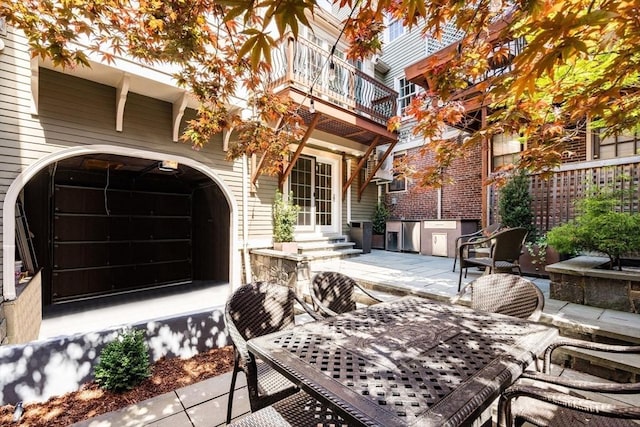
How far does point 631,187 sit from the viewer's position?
421 cm

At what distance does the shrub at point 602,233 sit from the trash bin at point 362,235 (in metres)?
4.22

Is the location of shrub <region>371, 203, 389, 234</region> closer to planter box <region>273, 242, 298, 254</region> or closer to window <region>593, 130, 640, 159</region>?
planter box <region>273, 242, 298, 254</region>

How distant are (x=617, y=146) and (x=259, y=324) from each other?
6567 millimetres

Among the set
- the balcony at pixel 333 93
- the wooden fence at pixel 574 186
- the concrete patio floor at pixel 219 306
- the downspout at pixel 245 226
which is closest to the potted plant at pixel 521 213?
the wooden fence at pixel 574 186

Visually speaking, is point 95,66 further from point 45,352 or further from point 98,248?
point 98,248

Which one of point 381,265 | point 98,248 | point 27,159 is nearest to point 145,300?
point 98,248

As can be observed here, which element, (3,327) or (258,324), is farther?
(3,327)

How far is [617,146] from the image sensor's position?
16.1 feet

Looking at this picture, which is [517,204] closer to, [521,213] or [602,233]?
[521,213]

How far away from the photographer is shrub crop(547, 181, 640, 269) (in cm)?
309

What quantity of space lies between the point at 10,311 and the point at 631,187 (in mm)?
8554

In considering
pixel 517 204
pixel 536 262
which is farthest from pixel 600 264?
pixel 517 204

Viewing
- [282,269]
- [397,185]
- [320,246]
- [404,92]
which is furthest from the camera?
[404,92]

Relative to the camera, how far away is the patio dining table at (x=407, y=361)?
38.9 inches
